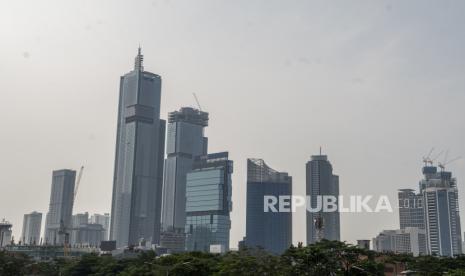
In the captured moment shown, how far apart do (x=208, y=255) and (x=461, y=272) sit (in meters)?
34.2

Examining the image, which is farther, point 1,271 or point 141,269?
point 1,271

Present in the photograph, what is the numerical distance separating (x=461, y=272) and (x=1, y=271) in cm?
6310

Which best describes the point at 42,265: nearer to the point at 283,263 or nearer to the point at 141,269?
the point at 141,269

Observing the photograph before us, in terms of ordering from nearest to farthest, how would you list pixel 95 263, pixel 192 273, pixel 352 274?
1. pixel 352 274
2. pixel 192 273
3. pixel 95 263

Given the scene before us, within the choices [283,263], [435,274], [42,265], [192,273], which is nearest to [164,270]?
[192,273]

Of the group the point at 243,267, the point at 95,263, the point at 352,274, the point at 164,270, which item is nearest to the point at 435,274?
the point at 352,274

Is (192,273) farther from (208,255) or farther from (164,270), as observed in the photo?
(208,255)

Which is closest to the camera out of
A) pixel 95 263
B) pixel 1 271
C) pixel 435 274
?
pixel 435 274

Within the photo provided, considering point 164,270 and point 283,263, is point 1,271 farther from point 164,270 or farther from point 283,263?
point 283,263

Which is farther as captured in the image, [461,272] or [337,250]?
[337,250]

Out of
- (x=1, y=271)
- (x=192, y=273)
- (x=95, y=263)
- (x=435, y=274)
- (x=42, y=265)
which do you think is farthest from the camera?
(x=42, y=265)

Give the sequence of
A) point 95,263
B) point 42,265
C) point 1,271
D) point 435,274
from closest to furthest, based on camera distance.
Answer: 1. point 435,274
2. point 1,271
3. point 95,263
4. point 42,265

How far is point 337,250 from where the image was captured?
63719 millimetres

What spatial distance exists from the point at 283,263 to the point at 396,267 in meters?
39.4
